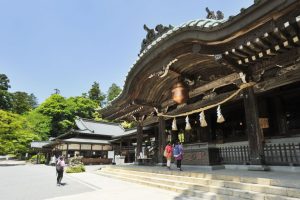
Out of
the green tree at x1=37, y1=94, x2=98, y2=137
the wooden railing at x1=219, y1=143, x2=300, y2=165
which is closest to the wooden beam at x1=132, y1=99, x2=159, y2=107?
the wooden railing at x1=219, y1=143, x2=300, y2=165

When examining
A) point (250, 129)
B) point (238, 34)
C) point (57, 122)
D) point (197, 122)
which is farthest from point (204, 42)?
point (57, 122)

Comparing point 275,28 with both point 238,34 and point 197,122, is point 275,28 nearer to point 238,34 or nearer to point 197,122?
point 238,34

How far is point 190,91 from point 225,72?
2222 millimetres

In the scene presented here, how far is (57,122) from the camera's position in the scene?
61250 millimetres

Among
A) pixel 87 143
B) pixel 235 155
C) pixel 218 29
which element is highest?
pixel 218 29

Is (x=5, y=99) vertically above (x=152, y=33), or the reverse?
(x=5, y=99)

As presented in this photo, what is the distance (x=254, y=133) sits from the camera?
7691 millimetres

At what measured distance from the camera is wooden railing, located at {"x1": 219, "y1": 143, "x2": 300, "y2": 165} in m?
7.47

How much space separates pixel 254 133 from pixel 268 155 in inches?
42.5

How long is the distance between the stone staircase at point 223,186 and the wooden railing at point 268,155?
1861mm

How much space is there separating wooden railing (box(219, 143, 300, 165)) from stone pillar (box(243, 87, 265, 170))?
40cm

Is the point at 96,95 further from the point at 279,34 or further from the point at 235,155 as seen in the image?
the point at 279,34

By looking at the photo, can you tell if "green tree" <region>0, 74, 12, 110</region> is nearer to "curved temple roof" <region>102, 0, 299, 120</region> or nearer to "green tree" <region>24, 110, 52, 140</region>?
"green tree" <region>24, 110, 52, 140</region>

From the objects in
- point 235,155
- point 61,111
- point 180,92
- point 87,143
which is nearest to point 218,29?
point 180,92
